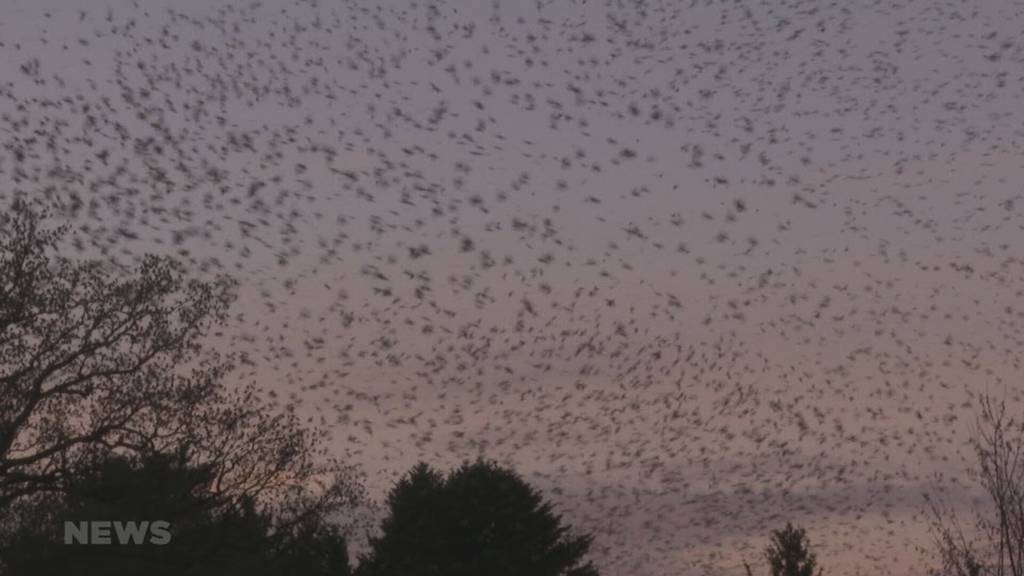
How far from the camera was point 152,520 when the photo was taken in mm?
44812

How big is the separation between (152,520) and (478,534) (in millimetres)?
24304

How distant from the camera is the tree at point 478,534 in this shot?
66625 millimetres

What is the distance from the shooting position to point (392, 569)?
68.6m

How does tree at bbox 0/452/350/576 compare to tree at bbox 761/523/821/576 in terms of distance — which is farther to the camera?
tree at bbox 761/523/821/576

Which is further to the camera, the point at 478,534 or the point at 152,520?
the point at 478,534

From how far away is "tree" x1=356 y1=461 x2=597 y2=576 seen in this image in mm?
66625

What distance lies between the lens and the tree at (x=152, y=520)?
137 feet

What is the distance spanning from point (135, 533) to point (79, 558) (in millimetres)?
2057

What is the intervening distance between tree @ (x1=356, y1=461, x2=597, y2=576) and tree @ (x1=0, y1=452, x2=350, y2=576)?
19.7 m

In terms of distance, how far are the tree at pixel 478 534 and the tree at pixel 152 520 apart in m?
19.7

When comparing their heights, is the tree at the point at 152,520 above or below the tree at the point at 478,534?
Answer: below

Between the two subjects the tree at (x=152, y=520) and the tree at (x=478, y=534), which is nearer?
the tree at (x=152, y=520)

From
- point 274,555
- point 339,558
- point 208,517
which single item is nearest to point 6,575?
point 208,517

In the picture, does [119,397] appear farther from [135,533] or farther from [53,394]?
[135,533]
